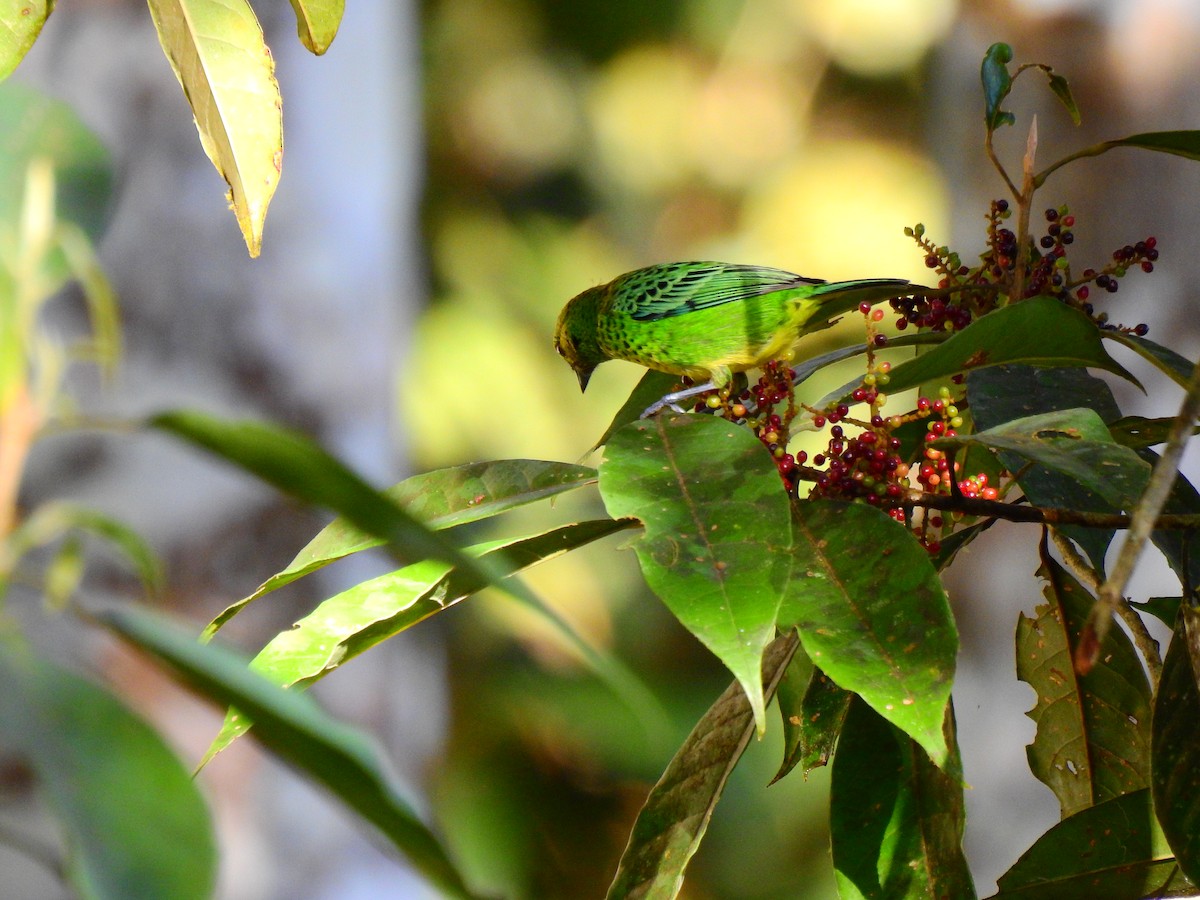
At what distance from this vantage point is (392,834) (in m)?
0.22

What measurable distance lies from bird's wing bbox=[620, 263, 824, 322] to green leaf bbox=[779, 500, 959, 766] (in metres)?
0.43

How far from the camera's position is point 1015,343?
62cm

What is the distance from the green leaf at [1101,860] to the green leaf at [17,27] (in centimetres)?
67

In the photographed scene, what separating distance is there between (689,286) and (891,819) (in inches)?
20.2

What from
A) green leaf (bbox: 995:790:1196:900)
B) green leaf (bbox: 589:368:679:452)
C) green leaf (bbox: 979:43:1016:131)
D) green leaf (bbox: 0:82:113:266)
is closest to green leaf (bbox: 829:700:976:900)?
green leaf (bbox: 995:790:1196:900)

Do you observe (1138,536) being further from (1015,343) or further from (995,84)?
(995,84)

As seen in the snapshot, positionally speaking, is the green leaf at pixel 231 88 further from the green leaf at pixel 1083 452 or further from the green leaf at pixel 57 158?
the green leaf at pixel 1083 452

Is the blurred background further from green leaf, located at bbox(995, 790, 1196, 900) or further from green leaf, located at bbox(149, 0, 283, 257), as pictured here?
green leaf, located at bbox(995, 790, 1196, 900)

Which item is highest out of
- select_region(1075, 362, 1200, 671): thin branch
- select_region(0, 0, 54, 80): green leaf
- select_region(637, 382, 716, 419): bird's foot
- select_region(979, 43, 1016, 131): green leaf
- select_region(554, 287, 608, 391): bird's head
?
select_region(979, 43, 1016, 131): green leaf

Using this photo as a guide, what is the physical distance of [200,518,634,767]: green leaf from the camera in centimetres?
51

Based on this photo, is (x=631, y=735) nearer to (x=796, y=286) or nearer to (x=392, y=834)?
(x=796, y=286)

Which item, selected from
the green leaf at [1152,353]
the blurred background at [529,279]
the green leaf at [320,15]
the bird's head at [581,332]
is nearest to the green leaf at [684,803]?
the green leaf at [1152,353]

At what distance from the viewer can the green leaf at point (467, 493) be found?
562 mm

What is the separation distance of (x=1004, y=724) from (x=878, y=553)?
1.43m
